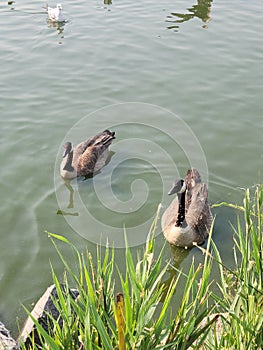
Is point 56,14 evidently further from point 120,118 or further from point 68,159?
point 68,159

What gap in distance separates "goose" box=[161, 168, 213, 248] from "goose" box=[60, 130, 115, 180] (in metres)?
1.72

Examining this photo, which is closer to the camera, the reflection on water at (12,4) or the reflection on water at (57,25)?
the reflection on water at (57,25)

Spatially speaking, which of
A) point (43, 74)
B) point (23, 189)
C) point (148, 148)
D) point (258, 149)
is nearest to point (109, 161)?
point (148, 148)

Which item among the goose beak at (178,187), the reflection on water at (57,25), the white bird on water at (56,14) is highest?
the white bird on water at (56,14)

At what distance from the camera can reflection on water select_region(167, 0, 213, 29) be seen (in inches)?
565

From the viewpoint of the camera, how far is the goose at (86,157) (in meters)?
7.82

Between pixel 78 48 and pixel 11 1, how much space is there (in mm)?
5551

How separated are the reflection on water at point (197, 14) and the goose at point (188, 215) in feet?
27.7

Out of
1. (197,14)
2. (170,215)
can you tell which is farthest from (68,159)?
(197,14)

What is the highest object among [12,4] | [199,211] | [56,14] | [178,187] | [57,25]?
[12,4]

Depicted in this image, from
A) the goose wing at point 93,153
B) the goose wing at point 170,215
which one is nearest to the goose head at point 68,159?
the goose wing at point 93,153

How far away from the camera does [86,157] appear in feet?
26.2

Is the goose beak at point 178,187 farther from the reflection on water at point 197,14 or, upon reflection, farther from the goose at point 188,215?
the reflection on water at point 197,14

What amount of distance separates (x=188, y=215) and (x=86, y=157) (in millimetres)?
2287
